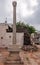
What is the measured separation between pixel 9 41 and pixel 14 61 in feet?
78.9

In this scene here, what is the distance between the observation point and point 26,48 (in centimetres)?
3594

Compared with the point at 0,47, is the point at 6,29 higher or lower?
higher

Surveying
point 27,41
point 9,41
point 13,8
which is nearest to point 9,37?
point 9,41

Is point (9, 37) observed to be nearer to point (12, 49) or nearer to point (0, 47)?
point (0, 47)

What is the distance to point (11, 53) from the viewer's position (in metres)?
15.7

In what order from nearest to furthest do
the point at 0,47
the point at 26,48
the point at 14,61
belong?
the point at 14,61
the point at 26,48
the point at 0,47

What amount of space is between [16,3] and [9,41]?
23.8 m

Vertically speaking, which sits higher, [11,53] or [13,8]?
[13,8]

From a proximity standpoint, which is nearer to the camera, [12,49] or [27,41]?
[12,49]

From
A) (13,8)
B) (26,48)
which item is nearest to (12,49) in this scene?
(13,8)

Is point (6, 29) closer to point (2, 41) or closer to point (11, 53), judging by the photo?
point (2, 41)

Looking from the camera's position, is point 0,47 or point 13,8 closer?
point 13,8

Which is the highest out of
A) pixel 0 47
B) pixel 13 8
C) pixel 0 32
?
pixel 13 8

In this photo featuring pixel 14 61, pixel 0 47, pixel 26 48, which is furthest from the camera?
pixel 0 47
